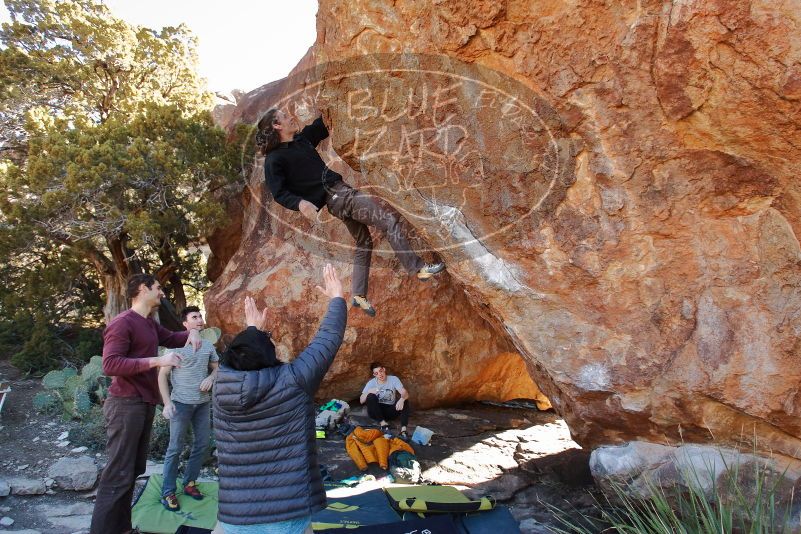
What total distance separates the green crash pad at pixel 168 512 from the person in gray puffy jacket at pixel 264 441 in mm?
1819

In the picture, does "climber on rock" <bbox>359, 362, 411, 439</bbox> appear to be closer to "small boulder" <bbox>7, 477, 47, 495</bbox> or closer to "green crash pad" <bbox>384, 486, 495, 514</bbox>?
"green crash pad" <bbox>384, 486, 495, 514</bbox>

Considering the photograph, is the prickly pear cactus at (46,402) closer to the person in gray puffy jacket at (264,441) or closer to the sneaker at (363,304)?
the sneaker at (363,304)

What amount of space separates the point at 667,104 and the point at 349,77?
7.11ft

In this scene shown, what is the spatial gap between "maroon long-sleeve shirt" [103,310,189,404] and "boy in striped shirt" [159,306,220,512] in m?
0.46

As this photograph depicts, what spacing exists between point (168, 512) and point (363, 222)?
2544 mm

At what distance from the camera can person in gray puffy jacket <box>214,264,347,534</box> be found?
247cm

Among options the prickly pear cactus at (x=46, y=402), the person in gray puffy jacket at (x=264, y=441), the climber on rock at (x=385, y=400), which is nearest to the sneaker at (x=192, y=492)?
the person in gray puffy jacket at (x=264, y=441)

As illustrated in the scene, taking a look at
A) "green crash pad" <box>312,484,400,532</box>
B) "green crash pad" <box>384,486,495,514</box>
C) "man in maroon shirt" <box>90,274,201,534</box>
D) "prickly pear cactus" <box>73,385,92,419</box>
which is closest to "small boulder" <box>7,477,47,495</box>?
"prickly pear cactus" <box>73,385,92,419</box>

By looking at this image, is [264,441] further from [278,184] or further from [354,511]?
[278,184]

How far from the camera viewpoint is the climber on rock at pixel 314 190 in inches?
173

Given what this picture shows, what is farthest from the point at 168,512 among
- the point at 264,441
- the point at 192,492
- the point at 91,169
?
the point at 91,169

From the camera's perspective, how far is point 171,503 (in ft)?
14.1

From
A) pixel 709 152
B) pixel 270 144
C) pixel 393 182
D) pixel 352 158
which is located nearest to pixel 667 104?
pixel 709 152

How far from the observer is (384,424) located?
6.40 meters
